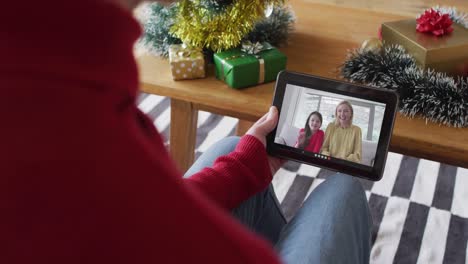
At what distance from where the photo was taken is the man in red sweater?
0.29 meters

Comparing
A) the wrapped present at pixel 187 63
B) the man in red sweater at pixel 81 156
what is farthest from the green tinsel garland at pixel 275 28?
the man in red sweater at pixel 81 156

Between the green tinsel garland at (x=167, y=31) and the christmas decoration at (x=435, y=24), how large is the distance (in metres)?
0.27

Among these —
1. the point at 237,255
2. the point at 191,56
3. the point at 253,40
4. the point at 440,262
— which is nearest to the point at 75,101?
the point at 237,255

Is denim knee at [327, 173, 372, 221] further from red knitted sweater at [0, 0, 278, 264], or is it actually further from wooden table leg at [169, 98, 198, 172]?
red knitted sweater at [0, 0, 278, 264]

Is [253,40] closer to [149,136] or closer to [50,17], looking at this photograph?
[149,136]

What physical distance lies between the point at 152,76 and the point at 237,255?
716 mm

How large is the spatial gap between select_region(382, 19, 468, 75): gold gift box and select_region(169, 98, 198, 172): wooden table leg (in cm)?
42

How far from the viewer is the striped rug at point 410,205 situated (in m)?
1.33

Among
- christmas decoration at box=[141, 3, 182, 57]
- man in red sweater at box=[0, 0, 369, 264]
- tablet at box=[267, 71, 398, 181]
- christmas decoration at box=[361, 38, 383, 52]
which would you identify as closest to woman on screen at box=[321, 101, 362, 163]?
tablet at box=[267, 71, 398, 181]

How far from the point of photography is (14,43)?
0.29m

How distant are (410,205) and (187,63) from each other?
2.65 feet

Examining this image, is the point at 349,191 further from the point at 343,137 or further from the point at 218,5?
the point at 218,5

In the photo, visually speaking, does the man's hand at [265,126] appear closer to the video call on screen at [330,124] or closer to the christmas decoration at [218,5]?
the video call on screen at [330,124]

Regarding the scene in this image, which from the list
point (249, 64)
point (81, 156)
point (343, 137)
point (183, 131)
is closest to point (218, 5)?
point (249, 64)
